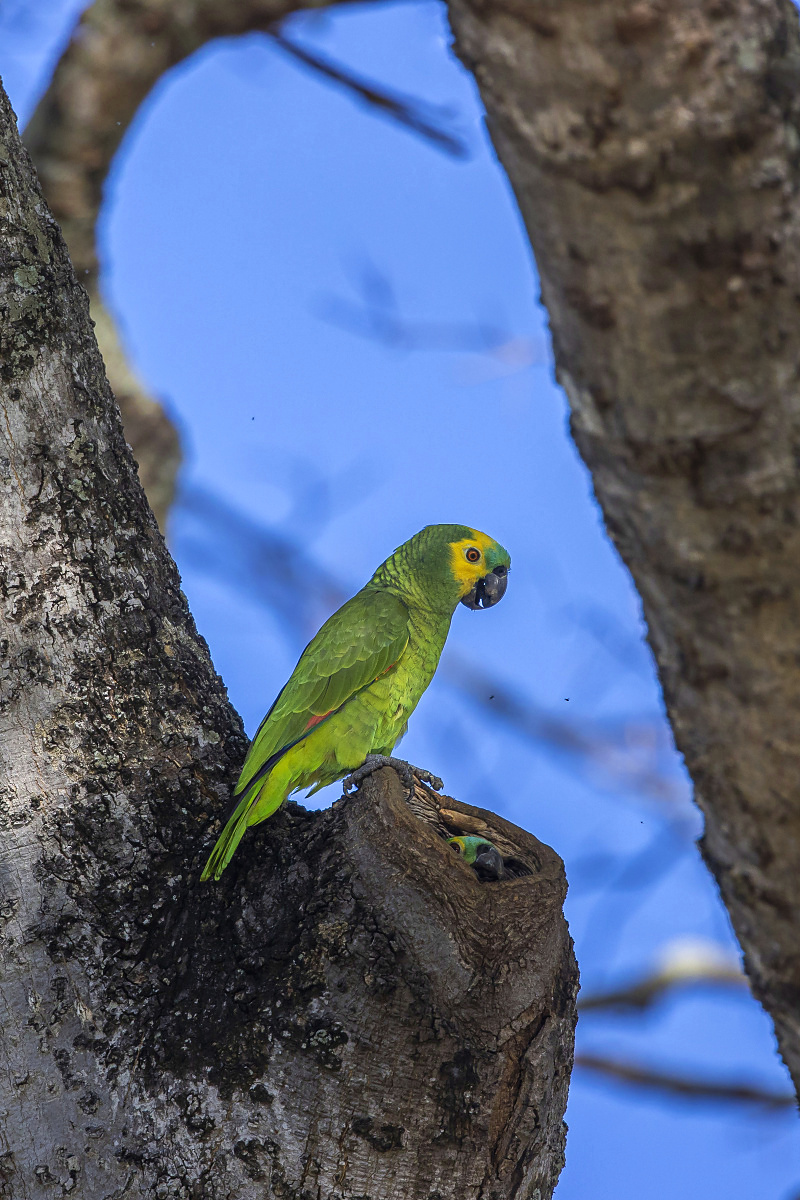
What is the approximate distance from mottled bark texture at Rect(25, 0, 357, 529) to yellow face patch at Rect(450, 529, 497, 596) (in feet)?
8.61

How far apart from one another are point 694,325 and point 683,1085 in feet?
20.8

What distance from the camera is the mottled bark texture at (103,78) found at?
15.6ft

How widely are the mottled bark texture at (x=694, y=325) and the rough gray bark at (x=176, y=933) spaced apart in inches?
38.3

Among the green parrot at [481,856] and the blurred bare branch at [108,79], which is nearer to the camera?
the green parrot at [481,856]

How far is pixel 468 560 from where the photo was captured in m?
4.48

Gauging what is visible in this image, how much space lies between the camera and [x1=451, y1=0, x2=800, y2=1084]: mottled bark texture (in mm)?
1068

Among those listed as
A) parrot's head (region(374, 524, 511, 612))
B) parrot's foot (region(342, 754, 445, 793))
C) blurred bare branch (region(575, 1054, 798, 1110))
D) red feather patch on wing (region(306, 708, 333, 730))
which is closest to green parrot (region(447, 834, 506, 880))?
→ parrot's foot (region(342, 754, 445, 793))

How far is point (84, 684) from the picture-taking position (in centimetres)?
230

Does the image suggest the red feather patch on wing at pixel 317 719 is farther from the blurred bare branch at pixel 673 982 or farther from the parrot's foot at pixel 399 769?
the blurred bare branch at pixel 673 982

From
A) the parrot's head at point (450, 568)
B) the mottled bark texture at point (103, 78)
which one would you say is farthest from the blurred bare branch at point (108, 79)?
the parrot's head at point (450, 568)

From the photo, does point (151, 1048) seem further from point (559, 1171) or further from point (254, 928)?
point (559, 1171)

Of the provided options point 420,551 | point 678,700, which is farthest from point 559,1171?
point 420,551

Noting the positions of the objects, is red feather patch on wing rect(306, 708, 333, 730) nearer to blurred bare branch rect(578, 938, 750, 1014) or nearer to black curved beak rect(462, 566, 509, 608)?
black curved beak rect(462, 566, 509, 608)

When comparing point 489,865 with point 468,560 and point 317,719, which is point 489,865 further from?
point 468,560
